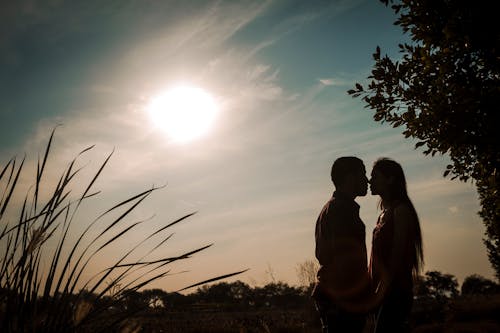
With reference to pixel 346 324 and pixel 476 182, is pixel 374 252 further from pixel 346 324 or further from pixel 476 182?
pixel 476 182

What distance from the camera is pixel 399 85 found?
520 centimetres

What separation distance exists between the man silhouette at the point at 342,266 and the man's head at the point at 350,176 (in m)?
0.02

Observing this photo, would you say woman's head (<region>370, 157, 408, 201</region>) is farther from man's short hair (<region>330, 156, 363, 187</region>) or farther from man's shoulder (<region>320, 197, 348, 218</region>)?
man's shoulder (<region>320, 197, 348, 218</region>)

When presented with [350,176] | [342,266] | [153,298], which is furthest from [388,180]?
[153,298]

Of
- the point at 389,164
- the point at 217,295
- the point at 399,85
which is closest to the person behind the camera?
the point at 389,164

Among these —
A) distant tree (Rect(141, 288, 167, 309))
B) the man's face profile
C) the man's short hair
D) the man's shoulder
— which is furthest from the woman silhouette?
distant tree (Rect(141, 288, 167, 309))

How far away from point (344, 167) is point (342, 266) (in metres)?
1.10

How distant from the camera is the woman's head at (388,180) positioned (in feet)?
12.6

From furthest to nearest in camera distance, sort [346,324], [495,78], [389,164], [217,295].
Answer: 1. [217,295]
2. [495,78]
3. [389,164]
4. [346,324]

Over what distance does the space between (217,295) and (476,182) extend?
2714 inches

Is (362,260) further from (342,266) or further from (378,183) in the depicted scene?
(378,183)

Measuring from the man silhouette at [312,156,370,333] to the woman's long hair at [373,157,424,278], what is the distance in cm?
43

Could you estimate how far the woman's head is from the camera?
3.85 meters

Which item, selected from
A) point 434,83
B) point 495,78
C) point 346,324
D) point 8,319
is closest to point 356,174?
point 346,324
